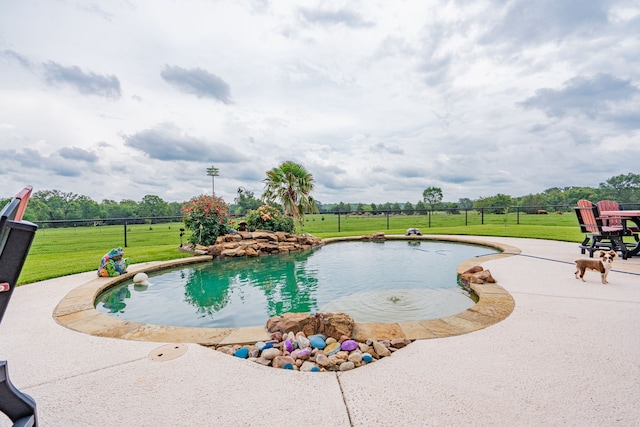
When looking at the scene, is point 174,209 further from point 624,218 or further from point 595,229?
point 624,218

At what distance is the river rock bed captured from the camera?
6.18ft

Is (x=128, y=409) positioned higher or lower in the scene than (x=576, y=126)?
lower

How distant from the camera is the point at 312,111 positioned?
11.0 m

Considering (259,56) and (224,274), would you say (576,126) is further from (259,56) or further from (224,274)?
(224,274)

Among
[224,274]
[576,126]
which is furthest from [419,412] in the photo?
[576,126]

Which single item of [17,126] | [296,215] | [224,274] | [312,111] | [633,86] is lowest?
[224,274]

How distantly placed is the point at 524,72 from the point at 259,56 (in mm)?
8529

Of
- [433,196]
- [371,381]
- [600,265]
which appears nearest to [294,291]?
[371,381]

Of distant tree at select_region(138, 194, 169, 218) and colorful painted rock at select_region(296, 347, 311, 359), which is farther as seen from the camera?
distant tree at select_region(138, 194, 169, 218)

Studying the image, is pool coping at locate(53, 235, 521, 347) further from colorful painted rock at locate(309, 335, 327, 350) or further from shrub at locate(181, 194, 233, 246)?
shrub at locate(181, 194, 233, 246)

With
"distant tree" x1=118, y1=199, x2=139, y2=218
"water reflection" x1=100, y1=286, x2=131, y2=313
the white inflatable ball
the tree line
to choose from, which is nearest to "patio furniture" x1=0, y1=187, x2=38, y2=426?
"water reflection" x1=100, y1=286, x2=131, y2=313

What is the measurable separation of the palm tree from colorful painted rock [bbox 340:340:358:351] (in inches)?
307

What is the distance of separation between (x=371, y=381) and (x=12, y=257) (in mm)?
1736

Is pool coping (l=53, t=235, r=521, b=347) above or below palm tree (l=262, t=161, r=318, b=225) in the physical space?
below
